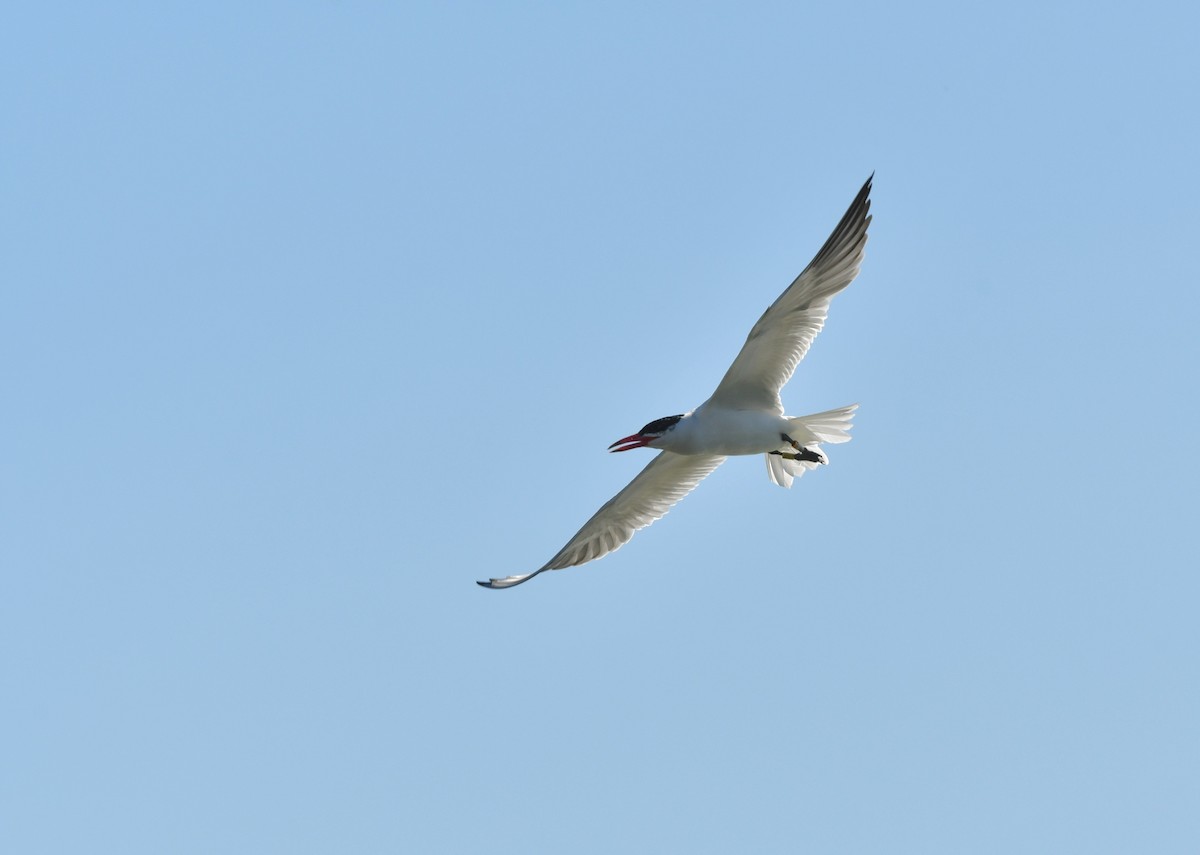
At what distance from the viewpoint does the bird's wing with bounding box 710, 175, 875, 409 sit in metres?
13.9

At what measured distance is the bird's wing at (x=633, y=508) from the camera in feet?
53.1

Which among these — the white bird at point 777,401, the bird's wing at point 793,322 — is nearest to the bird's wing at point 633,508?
the white bird at point 777,401

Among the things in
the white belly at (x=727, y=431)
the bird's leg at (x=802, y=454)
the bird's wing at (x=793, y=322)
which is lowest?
the bird's leg at (x=802, y=454)

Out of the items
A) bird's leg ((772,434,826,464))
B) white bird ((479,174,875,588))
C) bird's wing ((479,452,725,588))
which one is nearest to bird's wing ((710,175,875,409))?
white bird ((479,174,875,588))

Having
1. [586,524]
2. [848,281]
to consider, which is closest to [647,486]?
[586,524]

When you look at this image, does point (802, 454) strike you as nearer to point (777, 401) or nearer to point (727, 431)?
point (777, 401)

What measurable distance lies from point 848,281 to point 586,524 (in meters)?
3.89

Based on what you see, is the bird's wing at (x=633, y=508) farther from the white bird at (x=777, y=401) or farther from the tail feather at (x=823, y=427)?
the tail feather at (x=823, y=427)

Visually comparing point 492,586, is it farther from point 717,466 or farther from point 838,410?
point 838,410

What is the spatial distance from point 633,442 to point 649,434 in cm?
19

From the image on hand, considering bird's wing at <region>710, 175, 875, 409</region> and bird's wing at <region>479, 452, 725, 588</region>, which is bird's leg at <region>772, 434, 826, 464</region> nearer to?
bird's wing at <region>710, 175, 875, 409</region>

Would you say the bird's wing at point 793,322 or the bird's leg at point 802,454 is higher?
the bird's wing at point 793,322

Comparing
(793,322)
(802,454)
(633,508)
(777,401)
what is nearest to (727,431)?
(777,401)

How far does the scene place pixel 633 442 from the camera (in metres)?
14.9
